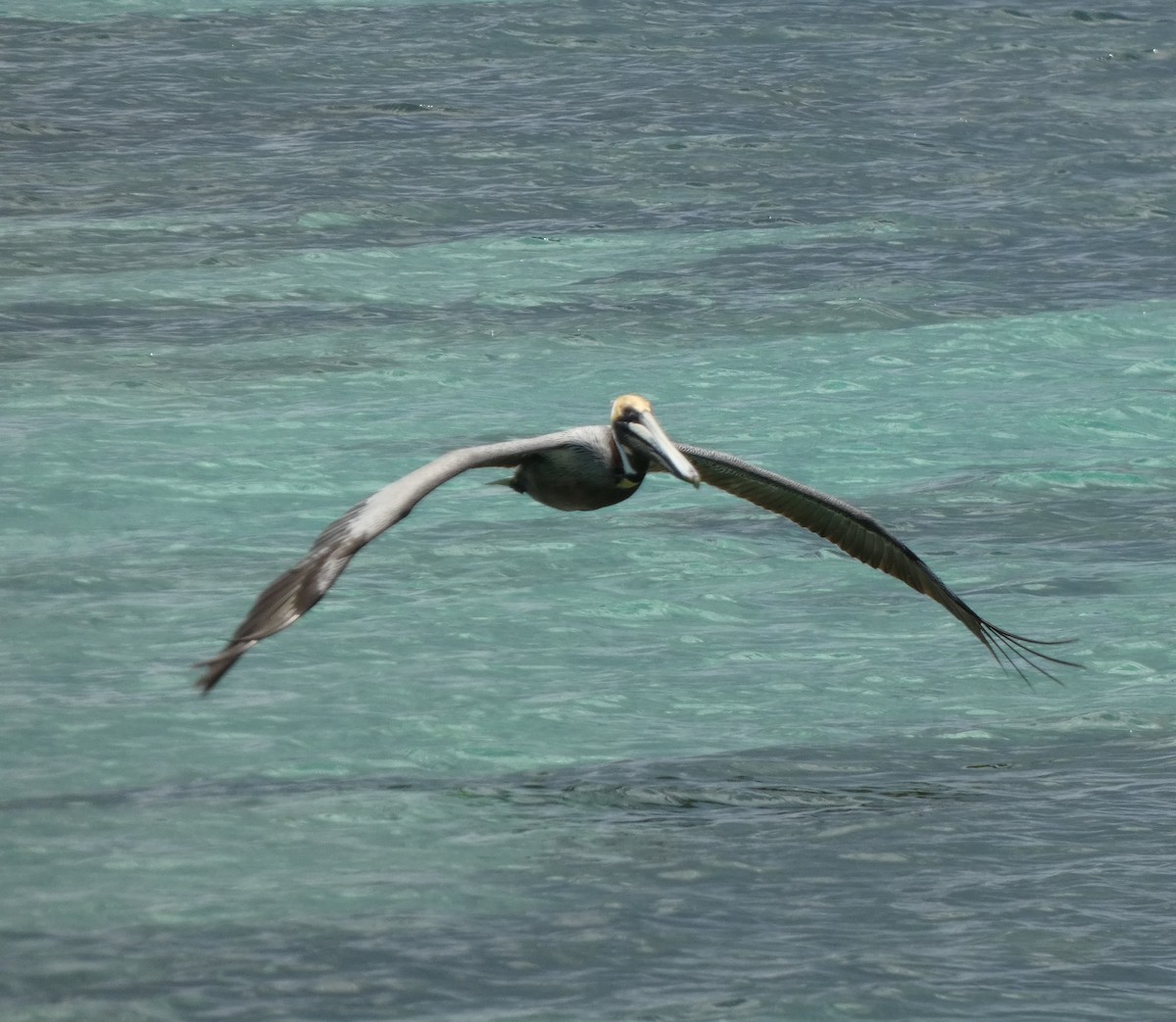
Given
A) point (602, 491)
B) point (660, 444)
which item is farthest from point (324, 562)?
point (602, 491)

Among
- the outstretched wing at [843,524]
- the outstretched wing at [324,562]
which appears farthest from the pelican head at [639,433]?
the outstretched wing at [324,562]

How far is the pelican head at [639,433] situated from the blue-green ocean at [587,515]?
153cm

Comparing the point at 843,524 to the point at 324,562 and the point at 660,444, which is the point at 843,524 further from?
the point at 324,562

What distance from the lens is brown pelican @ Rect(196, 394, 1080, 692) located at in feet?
24.1

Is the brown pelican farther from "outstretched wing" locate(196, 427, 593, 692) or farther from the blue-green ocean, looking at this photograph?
the blue-green ocean

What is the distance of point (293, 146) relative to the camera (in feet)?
72.7

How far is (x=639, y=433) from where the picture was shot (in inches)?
353

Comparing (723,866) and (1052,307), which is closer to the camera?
(723,866)

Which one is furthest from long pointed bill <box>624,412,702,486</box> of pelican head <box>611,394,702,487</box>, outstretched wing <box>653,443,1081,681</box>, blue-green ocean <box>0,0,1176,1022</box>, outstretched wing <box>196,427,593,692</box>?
blue-green ocean <box>0,0,1176,1022</box>

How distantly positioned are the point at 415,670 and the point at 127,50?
644 inches

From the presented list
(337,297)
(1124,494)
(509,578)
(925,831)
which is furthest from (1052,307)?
(925,831)

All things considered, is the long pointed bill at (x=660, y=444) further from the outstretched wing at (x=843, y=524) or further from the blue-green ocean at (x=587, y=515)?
the blue-green ocean at (x=587, y=515)

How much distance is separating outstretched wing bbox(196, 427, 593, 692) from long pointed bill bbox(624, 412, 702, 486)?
2.29 feet

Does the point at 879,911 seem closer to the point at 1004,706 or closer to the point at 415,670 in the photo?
the point at 1004,706
